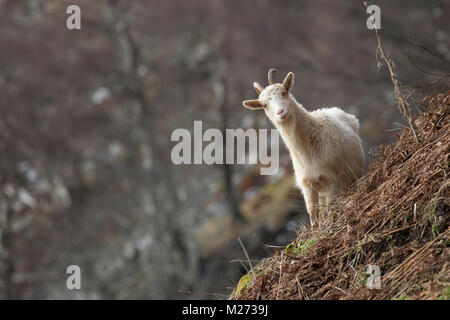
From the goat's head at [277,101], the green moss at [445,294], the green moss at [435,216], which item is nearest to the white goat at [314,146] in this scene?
the goat's head at [277,101]

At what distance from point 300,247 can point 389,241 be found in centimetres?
90

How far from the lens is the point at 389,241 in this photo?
3.67m

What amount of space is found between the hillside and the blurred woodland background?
33.0 feet

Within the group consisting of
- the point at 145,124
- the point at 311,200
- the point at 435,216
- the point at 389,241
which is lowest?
the point at 389,241

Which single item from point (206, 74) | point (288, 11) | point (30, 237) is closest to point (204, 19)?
point (206, 74)

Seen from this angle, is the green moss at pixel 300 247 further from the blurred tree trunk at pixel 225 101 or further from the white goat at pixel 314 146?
the blurred tree trunk at pixel 225 101

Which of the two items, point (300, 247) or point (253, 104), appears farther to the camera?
point (253, 104)

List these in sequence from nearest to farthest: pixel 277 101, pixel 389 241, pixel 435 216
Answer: pixel 435 216
pixel 389 241
pixel 277 101

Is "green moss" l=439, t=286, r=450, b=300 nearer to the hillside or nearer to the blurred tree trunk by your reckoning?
the hillside

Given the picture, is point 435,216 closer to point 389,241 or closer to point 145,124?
point 389,241

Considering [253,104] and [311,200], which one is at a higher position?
[253,104]

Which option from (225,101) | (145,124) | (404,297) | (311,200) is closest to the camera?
(404,297)

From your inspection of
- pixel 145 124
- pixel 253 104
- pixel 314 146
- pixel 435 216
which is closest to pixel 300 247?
pixel 435 216
